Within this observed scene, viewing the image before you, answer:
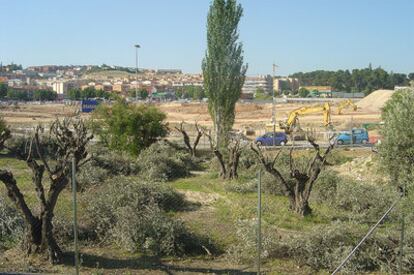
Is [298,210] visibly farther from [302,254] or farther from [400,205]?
[302,254]

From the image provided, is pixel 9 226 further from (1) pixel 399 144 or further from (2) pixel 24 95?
(2) pixel 24 95

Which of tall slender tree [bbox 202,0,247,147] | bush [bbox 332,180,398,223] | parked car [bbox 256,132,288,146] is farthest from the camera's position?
parked car [bbox 256,132,288,146]

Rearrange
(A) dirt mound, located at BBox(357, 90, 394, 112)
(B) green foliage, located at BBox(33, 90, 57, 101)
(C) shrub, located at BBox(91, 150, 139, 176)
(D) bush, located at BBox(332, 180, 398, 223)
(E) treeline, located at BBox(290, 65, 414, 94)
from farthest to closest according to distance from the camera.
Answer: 1. (E) treeline, located at BBox(290, 65, 414, 94)
2. (B) green foliage, located at BBox(33, 90, 57, 101)
3. (A) dirt mound, located at BBox(357, 90, 394, 112)
4. (C) shrub, located at BBox(91, 150, 139, 176)
5. (D) bush, located at BBox(332, 180, 398, 223)

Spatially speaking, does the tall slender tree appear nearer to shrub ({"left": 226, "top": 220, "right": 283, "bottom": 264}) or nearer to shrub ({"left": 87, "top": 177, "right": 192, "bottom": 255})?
shrub ({"left": 87, "top": 177, "right": 192, "bottom": 255})

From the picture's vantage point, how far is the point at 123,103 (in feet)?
90.0

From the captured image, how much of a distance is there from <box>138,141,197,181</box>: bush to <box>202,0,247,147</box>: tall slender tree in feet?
22.3

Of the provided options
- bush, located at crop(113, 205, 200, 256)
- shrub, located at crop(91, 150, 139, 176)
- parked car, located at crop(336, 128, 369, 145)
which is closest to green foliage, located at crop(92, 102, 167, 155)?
shrub, located at crop(91, 150, 139, 176)

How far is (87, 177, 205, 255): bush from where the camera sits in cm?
1105

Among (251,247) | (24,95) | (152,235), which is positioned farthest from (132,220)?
(24,95)

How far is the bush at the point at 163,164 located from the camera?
68.1 feet

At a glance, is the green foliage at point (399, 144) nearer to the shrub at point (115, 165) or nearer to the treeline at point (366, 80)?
the shrub at point (115, 165)

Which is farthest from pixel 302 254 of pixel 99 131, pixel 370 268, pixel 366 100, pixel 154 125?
pixel 366 100

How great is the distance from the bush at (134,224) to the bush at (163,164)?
241 inches

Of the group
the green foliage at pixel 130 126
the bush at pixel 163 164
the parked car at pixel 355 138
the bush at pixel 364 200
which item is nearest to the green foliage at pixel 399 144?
the bush at pixel 364 200
